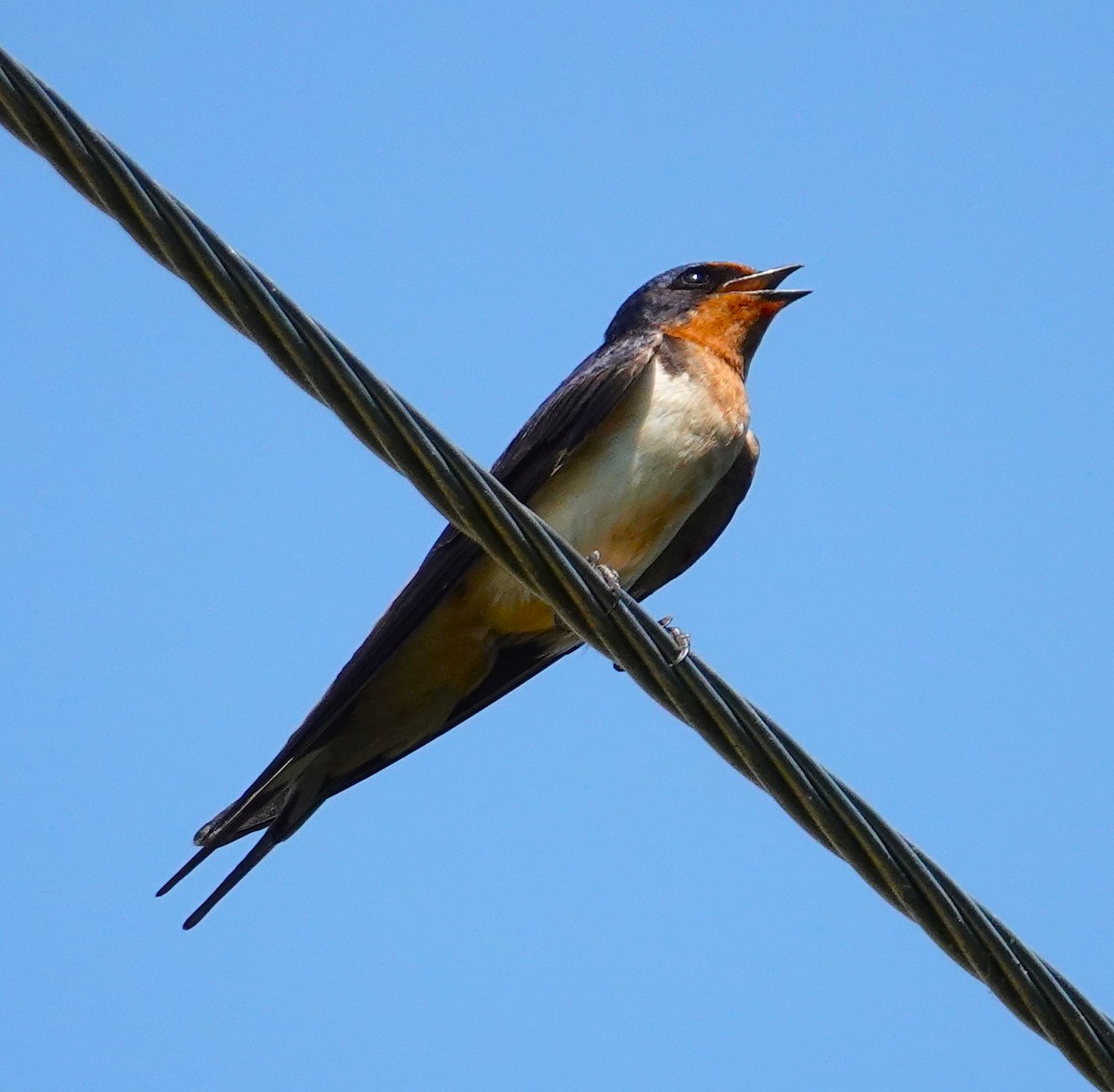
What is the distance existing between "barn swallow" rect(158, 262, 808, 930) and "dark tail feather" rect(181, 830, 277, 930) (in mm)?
16

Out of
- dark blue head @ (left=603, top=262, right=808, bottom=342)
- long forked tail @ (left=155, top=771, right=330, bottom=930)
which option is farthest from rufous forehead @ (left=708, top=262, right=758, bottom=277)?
long forked tail @ (left=155, top=771, right=330, bottom=930)

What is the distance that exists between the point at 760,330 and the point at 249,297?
3979 mm

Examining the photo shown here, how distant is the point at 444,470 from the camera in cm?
314

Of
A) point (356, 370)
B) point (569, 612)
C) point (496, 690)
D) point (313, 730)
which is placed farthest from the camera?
point (496, 690)

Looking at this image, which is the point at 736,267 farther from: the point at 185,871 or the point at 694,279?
the point at 185,871

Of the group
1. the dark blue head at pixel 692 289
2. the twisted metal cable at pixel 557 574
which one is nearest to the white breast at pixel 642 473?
the dark blue head at pixel 692 289

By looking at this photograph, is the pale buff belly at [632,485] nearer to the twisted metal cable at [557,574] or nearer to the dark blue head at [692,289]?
the dark blue head at [692,289]

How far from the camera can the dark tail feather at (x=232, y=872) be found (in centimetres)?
473

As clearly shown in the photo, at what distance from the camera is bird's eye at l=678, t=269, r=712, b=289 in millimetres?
6883

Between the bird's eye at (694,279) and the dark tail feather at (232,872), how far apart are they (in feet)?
9.02

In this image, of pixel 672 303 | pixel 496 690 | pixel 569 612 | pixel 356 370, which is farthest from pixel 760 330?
pixel 356 370

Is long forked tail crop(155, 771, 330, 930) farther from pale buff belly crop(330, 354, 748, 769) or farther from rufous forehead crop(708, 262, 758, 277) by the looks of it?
rufous forehead crop(708, 262, 758, 277)

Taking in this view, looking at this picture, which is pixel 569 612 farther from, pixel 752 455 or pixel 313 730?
pixel 752 455

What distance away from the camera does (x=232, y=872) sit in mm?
5004
